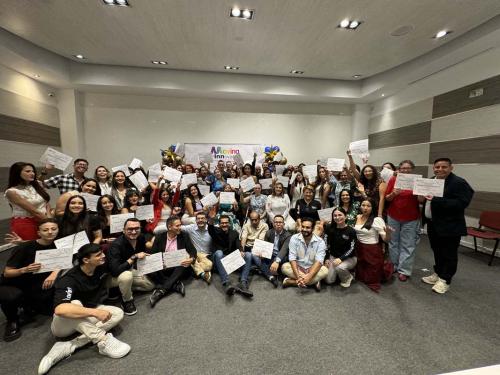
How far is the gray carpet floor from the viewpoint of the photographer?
178 centimetres

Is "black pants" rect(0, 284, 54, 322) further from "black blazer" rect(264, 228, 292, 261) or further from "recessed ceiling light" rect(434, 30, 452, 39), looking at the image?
"recessed ceiling light" rect(434, 30, 452, 39)

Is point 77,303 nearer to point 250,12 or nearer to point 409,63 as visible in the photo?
point 250,12

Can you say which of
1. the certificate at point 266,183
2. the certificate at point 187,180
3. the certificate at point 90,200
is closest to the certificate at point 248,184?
the certificate at point 266,183

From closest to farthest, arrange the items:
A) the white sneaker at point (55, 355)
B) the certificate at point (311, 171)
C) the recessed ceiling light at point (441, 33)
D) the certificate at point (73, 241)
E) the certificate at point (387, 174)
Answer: the white sneaker at point (55, 355) < the certificate at point (73, 241) < the certificate at point (387, 174) < the recessed ceiling light at point (441, 33) < the certificate at point (311, 171)

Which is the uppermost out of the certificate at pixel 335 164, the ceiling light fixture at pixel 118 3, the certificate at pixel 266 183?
the ceiling light fixture at pixel 118 3

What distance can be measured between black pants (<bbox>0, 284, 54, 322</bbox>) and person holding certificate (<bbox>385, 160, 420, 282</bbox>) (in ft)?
14.7

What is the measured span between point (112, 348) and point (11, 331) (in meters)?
1.17

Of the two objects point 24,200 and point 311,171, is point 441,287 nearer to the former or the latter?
point 311,171

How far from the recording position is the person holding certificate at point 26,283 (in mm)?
2057

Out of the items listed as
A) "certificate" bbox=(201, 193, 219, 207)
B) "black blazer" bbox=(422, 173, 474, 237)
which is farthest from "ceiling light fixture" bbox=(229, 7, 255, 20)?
"black blazer" bbox=(422, 173, 474, 237)

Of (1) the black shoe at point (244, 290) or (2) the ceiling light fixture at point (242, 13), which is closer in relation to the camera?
(1) the black shoe at point (244, 290)

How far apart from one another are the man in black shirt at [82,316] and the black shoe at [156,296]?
0.47m

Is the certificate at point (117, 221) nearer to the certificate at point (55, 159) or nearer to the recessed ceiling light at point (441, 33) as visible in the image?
the certificate at point (55, 159)

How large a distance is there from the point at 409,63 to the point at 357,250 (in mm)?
5068
